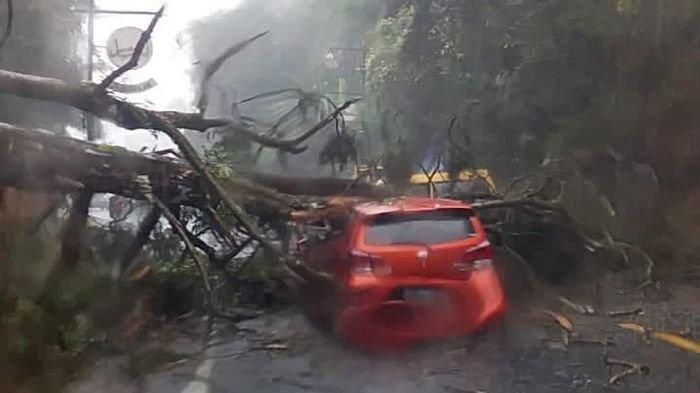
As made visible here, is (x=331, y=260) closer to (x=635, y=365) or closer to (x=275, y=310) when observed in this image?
(x=275, y=310)

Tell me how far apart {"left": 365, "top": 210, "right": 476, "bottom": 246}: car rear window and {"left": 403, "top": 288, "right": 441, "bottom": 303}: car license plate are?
0.11 m

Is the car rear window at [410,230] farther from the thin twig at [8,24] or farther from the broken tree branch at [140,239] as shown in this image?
the thin twig at [8,24]

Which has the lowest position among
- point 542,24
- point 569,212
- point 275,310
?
point 275,310

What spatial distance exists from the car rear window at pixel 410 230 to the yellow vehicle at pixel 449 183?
8 cm

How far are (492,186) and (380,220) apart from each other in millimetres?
363

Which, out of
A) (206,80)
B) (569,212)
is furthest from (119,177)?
(569,212)

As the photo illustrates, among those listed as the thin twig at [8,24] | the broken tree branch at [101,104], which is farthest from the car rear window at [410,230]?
the thin twig at [8,24]

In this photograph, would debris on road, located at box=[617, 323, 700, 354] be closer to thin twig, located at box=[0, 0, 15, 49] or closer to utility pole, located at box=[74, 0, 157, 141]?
utility pole, located at box=[74, 0, 157, 141]

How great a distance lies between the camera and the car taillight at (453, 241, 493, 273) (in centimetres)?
233

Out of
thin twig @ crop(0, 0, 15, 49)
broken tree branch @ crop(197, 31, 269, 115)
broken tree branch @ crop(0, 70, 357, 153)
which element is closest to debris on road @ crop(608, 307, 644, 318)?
broken tree branch @ crop(0, 70, 357, 153)

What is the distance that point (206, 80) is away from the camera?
218cm

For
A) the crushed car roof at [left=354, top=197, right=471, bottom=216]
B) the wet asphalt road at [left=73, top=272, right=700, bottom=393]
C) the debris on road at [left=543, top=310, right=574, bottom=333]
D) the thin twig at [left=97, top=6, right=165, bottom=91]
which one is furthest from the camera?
the debris on road at [left=543, top=310, right=574, bottom=333]

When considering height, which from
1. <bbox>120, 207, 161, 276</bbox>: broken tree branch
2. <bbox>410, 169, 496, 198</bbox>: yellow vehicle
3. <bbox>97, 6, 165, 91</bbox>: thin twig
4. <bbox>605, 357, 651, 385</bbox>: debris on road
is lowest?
<bbox>605, 357, 651, 385</bbox>: debris on road

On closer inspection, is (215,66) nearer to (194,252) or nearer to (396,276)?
(194,252)
